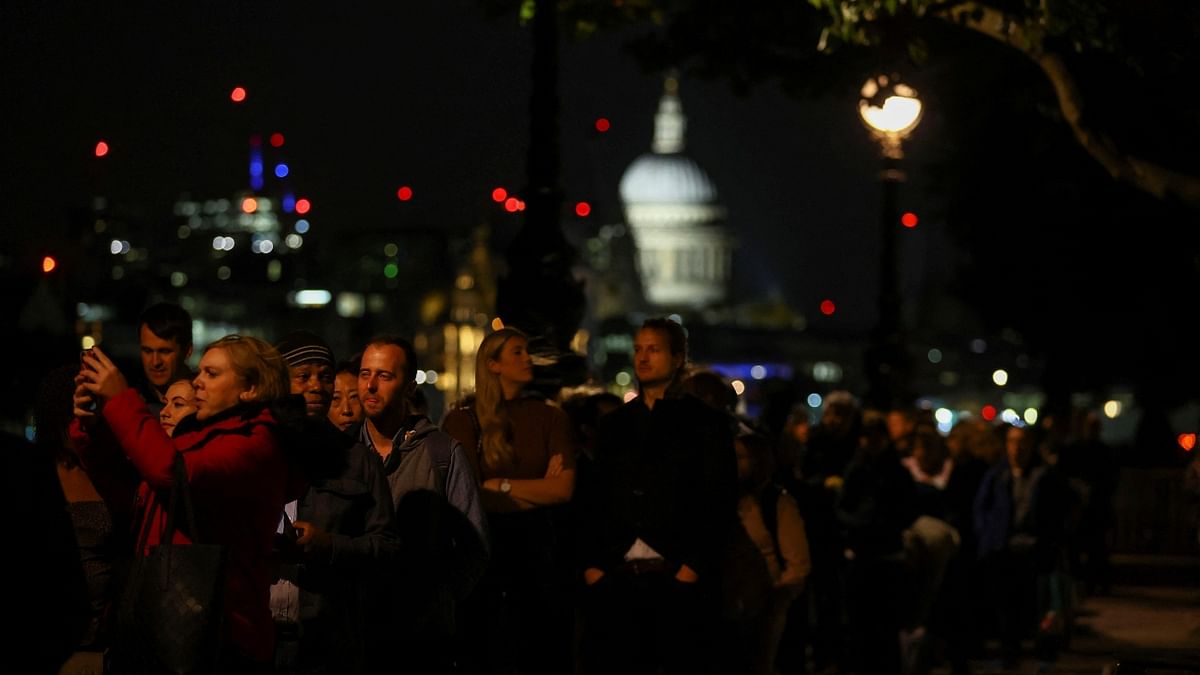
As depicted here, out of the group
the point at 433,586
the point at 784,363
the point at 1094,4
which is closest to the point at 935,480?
the point at 1094,4

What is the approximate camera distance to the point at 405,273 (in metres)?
139

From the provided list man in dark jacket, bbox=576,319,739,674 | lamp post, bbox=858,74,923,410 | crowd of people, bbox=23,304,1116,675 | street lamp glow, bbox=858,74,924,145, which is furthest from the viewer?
lamp post, bbox=858,74,923,410

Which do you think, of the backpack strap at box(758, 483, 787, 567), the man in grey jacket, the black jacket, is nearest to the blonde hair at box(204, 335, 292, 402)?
the man in grey jacket

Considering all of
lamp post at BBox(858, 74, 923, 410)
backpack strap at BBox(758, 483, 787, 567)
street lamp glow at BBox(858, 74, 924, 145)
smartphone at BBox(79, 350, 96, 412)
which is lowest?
backpack strap at BBox(758, 483, 787, 567)

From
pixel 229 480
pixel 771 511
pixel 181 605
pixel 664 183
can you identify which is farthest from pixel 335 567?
pixel 664 183

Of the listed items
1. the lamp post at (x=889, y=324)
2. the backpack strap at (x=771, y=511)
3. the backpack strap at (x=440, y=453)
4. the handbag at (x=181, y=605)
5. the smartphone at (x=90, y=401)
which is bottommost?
the handbag at (x=181, y=605)

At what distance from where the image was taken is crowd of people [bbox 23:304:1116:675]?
20.4 feet

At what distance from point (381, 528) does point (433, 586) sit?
2.47 feet

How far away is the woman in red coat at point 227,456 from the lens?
597 cm

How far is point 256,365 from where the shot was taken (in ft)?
20.7

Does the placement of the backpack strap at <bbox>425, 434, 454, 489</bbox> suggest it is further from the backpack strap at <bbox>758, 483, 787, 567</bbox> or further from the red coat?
the backpack strap at <bbox>758, 483, 787, 567</bbox>

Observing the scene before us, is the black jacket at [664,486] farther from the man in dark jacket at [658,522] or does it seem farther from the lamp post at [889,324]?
the lamp post at [889,324]

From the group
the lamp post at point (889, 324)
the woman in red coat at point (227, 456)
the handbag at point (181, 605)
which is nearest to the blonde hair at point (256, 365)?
the woman in red coat at point (227, 456)

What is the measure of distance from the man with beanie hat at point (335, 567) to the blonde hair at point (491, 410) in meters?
1.69
